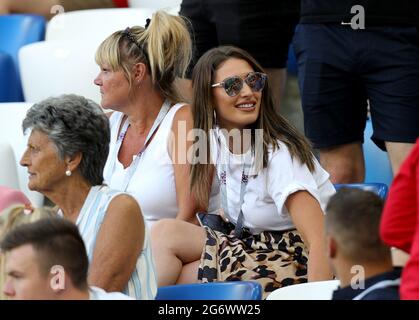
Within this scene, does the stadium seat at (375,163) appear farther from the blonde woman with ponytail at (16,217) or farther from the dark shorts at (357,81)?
the blonde woman with ponytail at (16,217)

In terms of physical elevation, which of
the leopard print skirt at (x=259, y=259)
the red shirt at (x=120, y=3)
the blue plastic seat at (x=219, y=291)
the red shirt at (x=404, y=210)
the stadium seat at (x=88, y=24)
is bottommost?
the leopard print skirt at (x=259, y=259)

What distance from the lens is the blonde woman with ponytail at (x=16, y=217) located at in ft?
9.49

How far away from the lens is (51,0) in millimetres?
6188

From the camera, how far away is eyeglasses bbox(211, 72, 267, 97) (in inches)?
153

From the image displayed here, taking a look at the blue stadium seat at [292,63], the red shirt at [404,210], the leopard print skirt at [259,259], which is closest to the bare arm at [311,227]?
the leopard print skirt at [259,259]

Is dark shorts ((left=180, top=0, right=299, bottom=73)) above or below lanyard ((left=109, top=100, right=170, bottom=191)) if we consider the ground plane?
above

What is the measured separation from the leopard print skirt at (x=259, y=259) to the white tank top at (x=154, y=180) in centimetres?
49

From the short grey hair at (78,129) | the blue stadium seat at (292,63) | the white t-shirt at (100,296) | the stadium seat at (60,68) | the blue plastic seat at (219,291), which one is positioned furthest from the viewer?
the blue stadium seat at (292,63)

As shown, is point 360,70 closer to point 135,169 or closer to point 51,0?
point 135,169

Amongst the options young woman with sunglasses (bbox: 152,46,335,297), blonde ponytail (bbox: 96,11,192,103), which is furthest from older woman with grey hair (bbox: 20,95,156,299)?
blonde ponytail (bbox: 96,11,192,103)

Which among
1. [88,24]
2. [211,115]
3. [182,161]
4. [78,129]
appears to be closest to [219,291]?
[78,129]

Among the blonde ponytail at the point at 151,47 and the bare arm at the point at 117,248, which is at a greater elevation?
the blonde ponytail at the point at 151,47

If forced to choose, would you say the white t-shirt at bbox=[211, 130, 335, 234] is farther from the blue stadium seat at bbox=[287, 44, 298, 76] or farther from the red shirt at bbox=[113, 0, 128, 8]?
the red shirt at bbox=[113, 0, 128, 8]

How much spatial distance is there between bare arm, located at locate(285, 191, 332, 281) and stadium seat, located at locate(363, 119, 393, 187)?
3.82 feet
